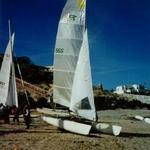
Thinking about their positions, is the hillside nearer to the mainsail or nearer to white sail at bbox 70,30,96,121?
the mainsail

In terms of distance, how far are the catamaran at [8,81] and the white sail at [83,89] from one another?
600 centimetres

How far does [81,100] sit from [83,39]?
4347 mm

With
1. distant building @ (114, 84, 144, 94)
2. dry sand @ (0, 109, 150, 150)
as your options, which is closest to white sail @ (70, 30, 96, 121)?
dry sand @ (0, 109, 150, 150)

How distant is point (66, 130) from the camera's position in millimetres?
23953

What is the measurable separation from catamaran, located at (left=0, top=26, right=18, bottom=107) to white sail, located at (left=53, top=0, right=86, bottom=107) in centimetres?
360

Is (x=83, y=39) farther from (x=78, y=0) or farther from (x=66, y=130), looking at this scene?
(x=66, y=130)

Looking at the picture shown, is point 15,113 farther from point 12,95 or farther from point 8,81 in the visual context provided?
point 8,81

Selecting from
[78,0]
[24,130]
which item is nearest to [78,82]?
[24,130]

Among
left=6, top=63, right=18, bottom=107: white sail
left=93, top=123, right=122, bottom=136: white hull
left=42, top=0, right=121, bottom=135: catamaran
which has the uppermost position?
left=42, top=0, right=121, bottom=135: catamaran

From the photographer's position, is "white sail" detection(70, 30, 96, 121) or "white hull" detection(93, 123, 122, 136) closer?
"white hull" detection(93, 123, 122, 136)

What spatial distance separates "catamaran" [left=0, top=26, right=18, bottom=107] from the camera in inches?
1156

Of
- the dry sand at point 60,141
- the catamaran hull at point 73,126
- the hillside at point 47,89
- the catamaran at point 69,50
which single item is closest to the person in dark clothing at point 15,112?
the catamaran at point 69,50

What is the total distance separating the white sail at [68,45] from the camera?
90.7ft

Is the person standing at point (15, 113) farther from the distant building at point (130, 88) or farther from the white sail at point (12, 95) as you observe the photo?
the distant building at point (130, 88)
